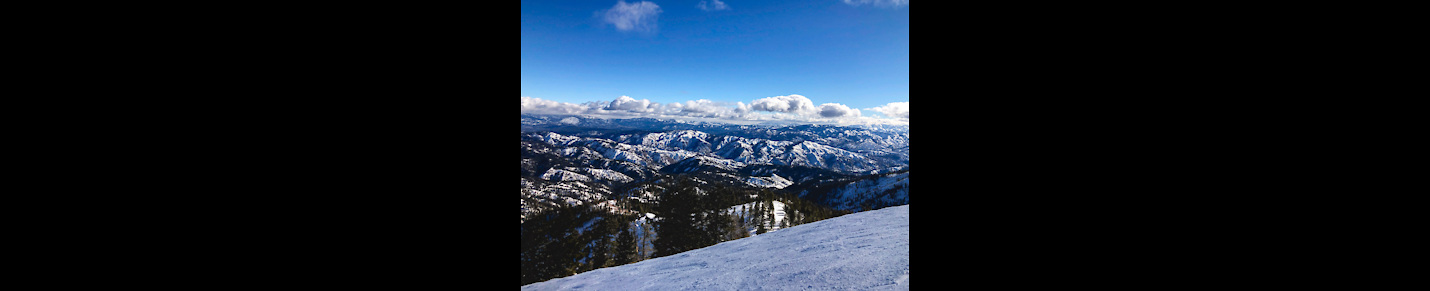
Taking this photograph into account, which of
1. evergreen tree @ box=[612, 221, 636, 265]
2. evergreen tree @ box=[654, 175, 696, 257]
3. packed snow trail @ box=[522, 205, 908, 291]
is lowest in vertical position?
evergreen tree @ box=[612, 221, 636, 265]

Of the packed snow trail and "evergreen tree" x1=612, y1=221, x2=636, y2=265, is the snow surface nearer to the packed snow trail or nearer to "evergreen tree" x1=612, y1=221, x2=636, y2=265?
"evergreen tree" x1=612, y1=221, x2=636, y2=265

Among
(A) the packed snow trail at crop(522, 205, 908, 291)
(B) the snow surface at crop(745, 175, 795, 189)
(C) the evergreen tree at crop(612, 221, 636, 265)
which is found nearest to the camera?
(A) the packed snow trail at crop(522, 205, 908, 291)

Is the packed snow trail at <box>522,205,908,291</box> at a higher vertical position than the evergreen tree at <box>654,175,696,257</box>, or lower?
higher

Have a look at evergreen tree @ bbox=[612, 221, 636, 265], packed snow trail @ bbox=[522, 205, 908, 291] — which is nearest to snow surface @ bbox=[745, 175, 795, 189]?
evergreen tree @ bbox=[612, 221, 636, 265]

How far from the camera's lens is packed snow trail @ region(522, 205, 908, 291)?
12.2 ft

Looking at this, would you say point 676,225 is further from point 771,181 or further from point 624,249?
point 771,181

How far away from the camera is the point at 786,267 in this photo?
14.8ft

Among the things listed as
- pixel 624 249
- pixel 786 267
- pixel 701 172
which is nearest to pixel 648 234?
pixel 624 249

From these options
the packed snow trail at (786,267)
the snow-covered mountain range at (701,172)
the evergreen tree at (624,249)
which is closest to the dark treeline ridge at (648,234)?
→ the evergreen tree at (624,249)
